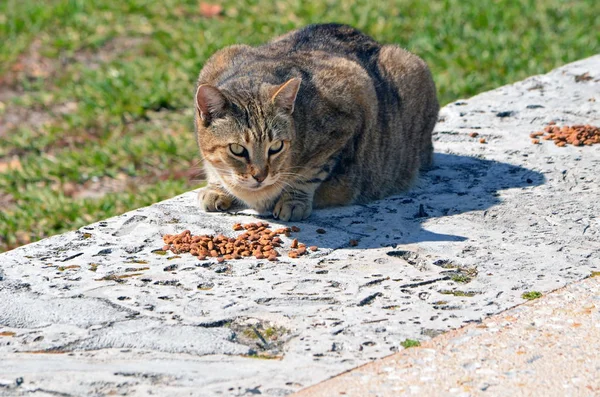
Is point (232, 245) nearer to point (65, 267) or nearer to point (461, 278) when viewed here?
point (65, 267)

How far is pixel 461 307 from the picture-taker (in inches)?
138

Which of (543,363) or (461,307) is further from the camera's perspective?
(461,307)

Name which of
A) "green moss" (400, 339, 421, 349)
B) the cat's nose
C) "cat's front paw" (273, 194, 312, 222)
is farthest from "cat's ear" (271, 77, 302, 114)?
"green moss" (400, 339, 421, 349)

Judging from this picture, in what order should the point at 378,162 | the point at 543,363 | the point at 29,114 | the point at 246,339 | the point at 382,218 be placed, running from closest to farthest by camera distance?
the point at 543,363
the point at 246,339
the point at 382,218
the point at 378,162
the point at 29,114

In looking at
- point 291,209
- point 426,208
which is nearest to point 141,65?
point 291,209

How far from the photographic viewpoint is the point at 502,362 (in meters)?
3.08

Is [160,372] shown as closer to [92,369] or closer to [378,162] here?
[92,369]

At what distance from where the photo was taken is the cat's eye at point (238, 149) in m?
4.48

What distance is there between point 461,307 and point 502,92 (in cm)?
293

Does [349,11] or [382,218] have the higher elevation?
[349,11]

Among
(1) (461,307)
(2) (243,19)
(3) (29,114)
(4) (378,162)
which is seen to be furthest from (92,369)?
(2) (243,19)

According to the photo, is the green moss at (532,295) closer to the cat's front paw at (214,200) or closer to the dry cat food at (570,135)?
the cat's front paw at (214,200)

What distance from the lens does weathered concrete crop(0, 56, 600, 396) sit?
3123 mm

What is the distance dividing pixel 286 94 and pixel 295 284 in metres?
1.07
